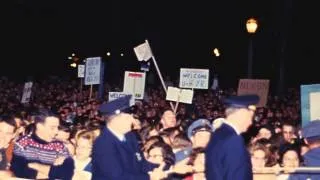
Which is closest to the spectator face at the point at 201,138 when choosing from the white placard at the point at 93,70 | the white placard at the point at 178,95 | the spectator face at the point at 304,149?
the spectator face at the point at 304,149

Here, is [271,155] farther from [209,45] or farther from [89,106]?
[209,45]

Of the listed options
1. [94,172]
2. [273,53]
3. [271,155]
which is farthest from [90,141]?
[273,53]

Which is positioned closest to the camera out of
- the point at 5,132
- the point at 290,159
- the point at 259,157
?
the point at 5,132

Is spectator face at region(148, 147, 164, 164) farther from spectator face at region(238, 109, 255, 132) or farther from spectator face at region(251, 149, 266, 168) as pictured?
spectator face at region(238, 109, 255, 132)

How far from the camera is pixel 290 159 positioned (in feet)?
30.8

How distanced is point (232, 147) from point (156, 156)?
2134 mm

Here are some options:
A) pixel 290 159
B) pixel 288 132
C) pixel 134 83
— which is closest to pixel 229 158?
pixel 290 159

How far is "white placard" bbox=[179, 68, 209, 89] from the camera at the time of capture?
1786 centimetres

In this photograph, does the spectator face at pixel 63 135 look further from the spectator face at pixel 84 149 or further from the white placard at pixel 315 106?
the white placard at pixel 315 106

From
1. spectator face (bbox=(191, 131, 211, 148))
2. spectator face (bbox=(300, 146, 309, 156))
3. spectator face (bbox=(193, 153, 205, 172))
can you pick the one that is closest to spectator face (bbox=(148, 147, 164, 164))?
spectator face (bbox=(193, 153, 205, 172))

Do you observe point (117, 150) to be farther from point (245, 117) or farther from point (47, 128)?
point (245, 117)

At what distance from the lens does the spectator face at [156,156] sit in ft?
28.4

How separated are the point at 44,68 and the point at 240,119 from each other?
57865 millimetres

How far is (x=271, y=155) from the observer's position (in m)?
9.45
